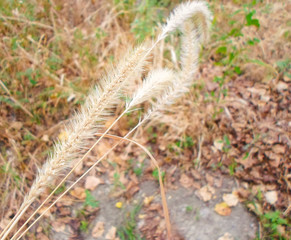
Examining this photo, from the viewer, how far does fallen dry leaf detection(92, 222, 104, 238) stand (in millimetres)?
1567

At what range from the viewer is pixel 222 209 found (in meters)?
1.65

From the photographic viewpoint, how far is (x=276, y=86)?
206cm

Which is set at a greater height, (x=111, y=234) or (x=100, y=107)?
(x=100, y=107)

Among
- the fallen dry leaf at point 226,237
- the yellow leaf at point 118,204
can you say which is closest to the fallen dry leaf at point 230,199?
the fallen dry leaf at point 226,237

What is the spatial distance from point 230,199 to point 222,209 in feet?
0.33

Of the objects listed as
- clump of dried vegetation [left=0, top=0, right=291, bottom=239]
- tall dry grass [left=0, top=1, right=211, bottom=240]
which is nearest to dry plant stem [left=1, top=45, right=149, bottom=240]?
tall dry grass [left=0, top=1, right=211, bottom=240]

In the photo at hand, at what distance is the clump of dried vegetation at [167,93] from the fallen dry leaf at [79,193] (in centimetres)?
11

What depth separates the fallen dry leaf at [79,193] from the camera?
1711 millimetres

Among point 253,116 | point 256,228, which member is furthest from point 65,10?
point 256,228

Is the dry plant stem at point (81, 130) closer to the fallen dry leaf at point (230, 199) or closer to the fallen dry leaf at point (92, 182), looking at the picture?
the fallen dry leaf at point (92, 182)

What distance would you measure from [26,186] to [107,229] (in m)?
0.69

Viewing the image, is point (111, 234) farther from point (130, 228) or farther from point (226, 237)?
point (226, 237)

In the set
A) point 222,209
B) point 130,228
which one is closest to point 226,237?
point 222,209

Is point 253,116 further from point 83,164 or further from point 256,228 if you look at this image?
point 83,164
